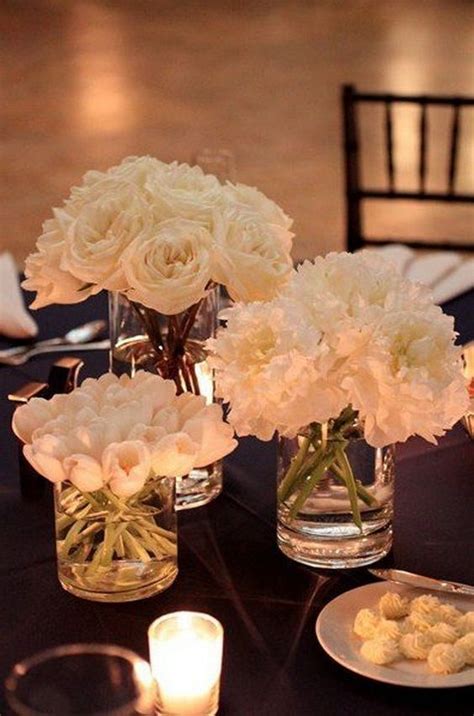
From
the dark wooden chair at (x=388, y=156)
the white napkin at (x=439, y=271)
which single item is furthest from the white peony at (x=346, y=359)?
the dark wooden chair at (x=388, y=156)

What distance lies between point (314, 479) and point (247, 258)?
248 millimetres

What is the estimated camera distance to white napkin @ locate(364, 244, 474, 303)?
234cm

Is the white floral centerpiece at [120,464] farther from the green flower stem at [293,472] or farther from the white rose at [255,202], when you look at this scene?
the white rose at [255,202]

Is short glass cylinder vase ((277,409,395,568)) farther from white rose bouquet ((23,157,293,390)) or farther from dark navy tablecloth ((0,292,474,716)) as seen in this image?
white rose bouquet ((23,157,293,390))

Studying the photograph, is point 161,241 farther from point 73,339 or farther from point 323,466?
point 73,339

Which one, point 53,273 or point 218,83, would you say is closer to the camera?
point 53,273

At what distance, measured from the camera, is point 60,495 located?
4.32ft

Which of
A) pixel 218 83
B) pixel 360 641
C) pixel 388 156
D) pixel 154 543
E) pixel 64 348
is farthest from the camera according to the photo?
pixel 218 83

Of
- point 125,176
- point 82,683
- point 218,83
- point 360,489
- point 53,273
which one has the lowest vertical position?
point 82,683

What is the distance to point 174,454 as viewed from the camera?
126 cm

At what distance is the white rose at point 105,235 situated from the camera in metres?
1.40

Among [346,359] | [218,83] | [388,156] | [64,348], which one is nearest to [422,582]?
[346,359]

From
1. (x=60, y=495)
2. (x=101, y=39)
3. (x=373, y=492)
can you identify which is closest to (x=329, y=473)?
(x=373, y=492)

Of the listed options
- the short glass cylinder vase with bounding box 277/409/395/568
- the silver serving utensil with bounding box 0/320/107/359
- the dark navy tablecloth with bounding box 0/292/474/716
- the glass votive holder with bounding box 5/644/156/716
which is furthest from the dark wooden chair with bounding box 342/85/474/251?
the glass votive holder with bounding box 5/644/156/716
